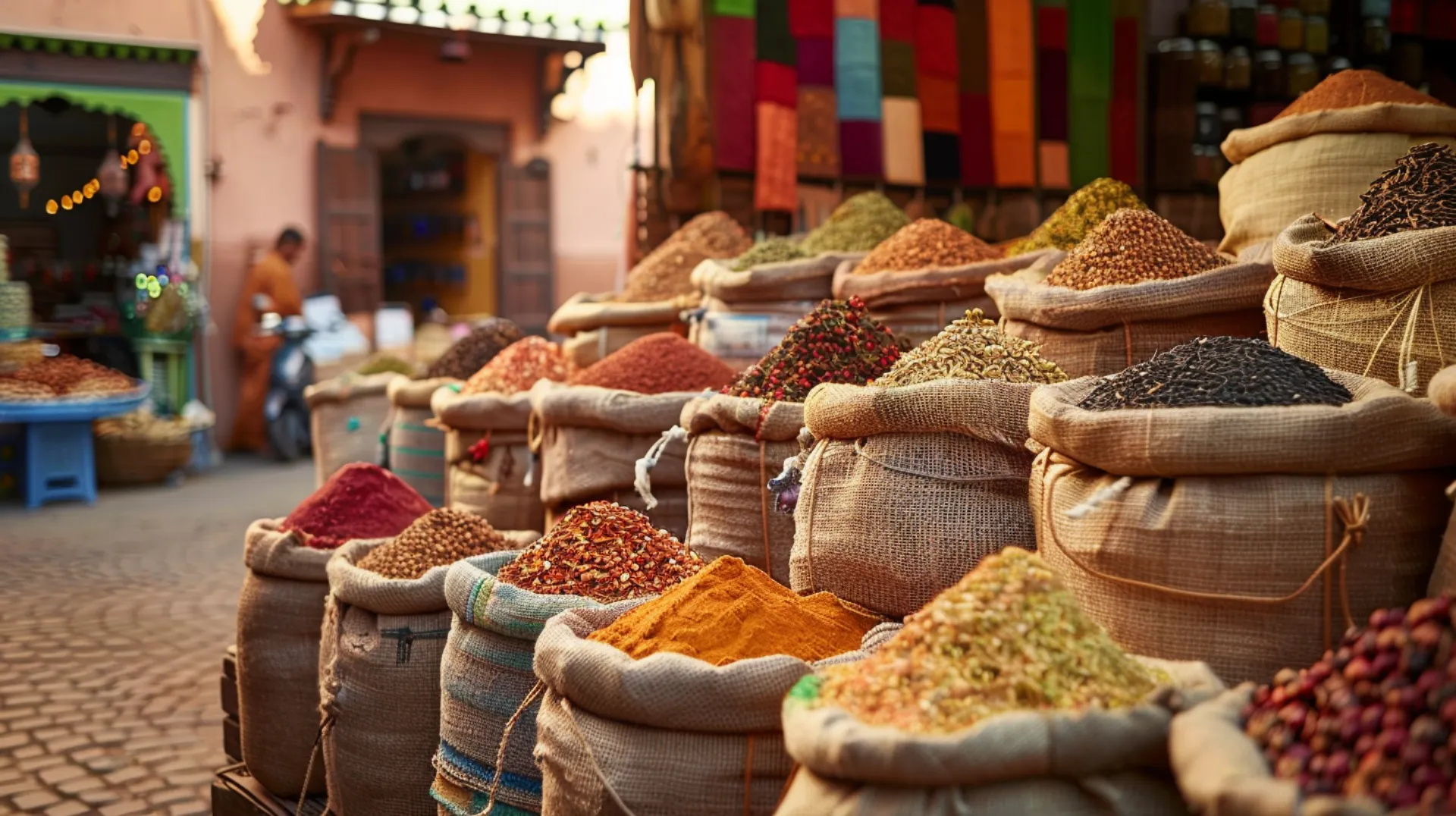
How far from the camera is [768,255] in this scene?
3727 millimetres

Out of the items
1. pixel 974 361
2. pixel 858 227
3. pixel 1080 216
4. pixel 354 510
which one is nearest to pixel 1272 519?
pixel 974 361

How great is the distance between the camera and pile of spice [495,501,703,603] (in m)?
2.15

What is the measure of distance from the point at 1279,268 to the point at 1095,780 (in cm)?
104

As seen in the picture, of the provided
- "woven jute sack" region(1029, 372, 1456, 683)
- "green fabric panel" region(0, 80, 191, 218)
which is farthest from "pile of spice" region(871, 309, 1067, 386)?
"green fabric panel" region(0, 80, 191, 218)

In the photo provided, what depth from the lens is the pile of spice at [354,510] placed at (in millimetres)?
2955

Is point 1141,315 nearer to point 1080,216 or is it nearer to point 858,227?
point 1080,216

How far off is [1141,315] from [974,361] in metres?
0.39

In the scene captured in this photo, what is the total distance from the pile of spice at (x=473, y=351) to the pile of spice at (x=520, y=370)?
50cm

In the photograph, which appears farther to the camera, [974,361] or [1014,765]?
[974,361]

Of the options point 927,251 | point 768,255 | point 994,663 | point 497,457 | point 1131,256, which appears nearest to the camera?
point 994,663

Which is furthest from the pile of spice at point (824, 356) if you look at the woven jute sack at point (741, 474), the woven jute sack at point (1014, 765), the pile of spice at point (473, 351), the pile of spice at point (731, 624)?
the pile of spice at point (473, 351)

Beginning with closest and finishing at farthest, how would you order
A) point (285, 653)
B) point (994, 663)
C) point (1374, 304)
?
point (994, 663) < point (1374, 304) < point (285, 653)

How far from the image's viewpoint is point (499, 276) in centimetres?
1075

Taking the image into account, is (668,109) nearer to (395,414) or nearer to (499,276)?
(395,414)
